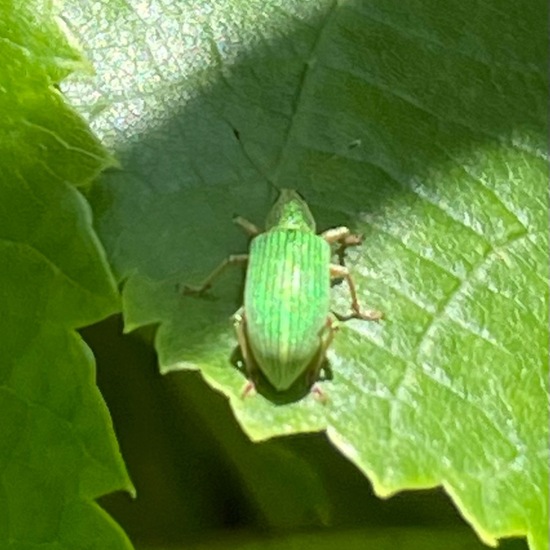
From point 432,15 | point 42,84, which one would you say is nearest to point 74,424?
point 42,84

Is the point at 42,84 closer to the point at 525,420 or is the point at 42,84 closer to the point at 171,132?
the point at 171,132

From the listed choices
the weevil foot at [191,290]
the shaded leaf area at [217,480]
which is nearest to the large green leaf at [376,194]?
the weevil foot at [191,290]

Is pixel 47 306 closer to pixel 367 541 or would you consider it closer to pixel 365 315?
pixel 365 315

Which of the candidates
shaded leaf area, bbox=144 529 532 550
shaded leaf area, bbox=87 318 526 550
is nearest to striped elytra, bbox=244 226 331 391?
shaded leaf area, bbox=87 318 526 550

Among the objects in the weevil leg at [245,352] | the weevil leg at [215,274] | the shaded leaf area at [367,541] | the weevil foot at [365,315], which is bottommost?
the shaded leaf area at [367,541]

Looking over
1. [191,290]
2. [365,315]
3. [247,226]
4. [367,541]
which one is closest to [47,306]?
[191,290]

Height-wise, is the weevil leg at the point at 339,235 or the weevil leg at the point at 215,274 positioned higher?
the weevil leg at the point at 339,235

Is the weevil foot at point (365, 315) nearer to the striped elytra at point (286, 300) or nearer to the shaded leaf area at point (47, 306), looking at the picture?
the striped elytra at point (286, 300)
